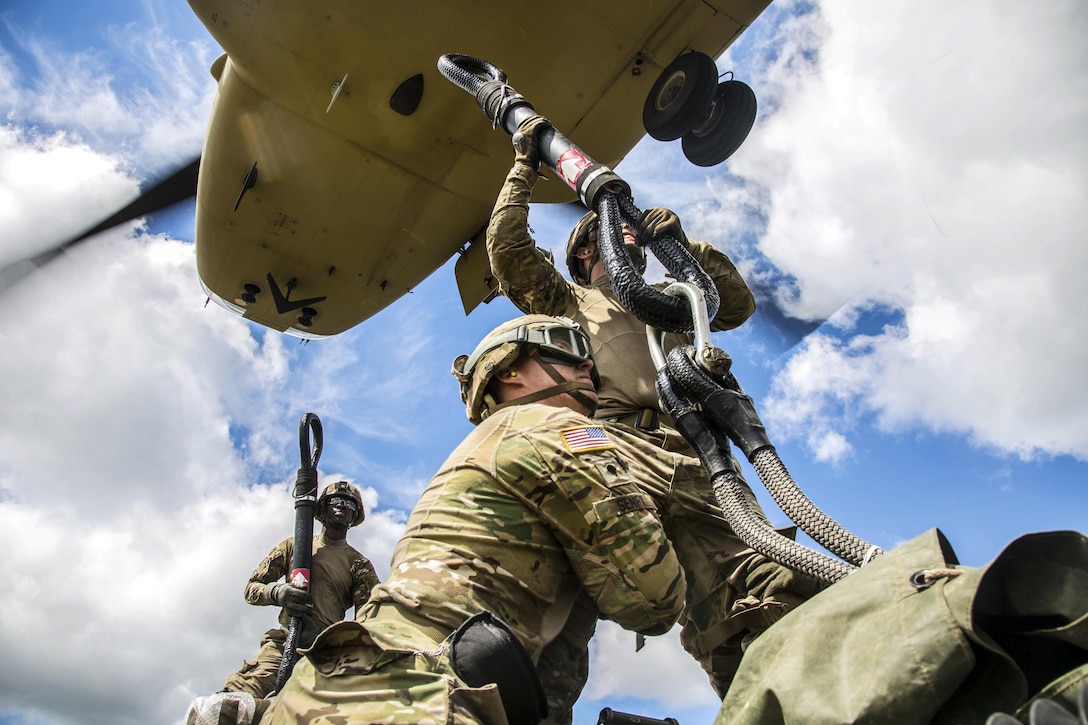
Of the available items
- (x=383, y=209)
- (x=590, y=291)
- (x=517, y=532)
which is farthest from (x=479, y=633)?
(x=383, y=209)

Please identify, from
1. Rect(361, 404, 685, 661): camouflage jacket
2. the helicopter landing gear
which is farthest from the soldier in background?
the helicopter landing gear

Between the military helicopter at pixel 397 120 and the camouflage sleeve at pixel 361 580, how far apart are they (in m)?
2.52

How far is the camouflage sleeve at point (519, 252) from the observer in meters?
3.52

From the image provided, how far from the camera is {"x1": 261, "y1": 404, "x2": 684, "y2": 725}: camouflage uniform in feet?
6.44

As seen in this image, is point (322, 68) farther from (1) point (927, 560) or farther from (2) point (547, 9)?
(1) point (927, 560)

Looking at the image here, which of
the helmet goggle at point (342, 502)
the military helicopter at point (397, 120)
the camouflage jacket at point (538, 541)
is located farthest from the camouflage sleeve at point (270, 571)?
the camouflage jacket at point (538, 541)

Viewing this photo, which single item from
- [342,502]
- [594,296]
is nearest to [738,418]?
[594,296]

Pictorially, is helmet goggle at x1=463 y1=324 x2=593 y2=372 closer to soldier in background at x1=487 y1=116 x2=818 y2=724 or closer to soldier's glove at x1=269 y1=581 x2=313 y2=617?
soldier in background at x1=487 y1=116 x2=818 y2=724

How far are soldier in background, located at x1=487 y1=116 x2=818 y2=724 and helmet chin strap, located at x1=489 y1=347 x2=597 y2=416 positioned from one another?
20cm

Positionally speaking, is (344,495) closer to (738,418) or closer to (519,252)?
(519,252)

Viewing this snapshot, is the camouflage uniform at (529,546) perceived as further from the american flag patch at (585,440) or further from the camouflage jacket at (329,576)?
the camouflage jacket at (329,576)

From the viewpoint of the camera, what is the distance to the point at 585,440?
86.4 inches

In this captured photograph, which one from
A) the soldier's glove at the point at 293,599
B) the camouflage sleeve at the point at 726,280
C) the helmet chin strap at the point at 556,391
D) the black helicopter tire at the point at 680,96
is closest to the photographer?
the helmet chin strap at the point at 556,391

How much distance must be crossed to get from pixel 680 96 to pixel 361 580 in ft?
15.1
